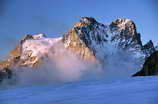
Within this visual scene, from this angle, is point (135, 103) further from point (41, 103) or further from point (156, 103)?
point (41, 103)

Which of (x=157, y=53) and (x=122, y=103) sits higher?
(x=157, y=53)

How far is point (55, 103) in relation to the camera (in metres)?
19.1

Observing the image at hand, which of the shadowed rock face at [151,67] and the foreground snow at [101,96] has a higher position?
the shadowed rock face at [151,67]

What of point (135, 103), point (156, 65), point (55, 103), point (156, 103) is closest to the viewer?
point (156, 103)

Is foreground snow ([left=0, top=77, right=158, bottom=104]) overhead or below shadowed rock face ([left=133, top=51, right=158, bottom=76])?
below

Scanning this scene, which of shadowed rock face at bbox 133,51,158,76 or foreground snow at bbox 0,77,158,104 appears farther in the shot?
shadowed rock face at bbox 133,51,158,76

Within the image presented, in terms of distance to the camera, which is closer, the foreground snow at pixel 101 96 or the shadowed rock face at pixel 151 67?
the foreground snow at pixel 101 96

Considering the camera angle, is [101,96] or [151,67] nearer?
[101,96]

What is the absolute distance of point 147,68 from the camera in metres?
153

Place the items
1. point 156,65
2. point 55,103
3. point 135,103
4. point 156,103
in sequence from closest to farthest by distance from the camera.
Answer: point 156,103 < point 135,103 < point 55,103 < point 156,65

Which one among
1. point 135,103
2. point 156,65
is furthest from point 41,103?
point 156,65

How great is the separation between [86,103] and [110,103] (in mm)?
1973

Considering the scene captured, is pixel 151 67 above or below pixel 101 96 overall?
above

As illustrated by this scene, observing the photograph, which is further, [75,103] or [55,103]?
[55,103]
